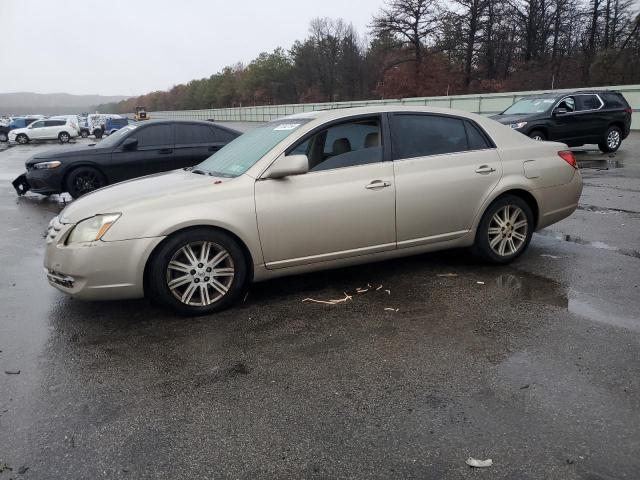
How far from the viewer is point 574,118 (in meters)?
14.2

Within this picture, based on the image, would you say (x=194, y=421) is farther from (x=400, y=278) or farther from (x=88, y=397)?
(x=400, y=278)

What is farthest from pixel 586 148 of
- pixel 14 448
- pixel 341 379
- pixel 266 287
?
pixel 14 448

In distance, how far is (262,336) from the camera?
3.81m

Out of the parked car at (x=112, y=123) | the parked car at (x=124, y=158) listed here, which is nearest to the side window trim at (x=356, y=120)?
the parked car at (x=124, y=158)

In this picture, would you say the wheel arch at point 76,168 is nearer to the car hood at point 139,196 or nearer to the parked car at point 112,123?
the car hood at point 139,196

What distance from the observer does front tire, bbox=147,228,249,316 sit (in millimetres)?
4055

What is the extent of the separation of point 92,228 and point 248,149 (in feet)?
5.12

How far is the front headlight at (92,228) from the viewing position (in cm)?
394

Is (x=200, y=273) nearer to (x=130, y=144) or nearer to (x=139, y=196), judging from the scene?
(x=139, y=196)

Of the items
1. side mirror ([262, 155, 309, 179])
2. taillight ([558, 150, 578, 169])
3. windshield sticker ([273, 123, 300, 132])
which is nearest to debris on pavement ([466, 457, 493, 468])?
side mirror ([262, 155, 309, 179])

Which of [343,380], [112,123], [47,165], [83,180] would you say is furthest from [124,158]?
[112,123]

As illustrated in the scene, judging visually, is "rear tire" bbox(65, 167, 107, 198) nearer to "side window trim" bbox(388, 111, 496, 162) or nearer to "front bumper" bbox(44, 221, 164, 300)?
"front bumper" bbox(44, 221, 164, 300)

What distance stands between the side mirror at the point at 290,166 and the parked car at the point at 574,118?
1090 centimetres

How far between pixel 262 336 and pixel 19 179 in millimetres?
9717
